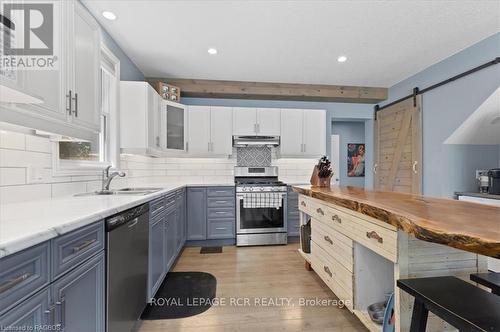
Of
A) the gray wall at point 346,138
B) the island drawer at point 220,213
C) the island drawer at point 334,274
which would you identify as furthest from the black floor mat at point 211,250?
the gray wall at point 346,138

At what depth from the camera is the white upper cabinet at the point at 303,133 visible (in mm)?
4078

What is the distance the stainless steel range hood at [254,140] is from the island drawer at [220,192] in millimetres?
834

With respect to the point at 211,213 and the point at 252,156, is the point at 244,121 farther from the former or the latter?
the point at 211,213

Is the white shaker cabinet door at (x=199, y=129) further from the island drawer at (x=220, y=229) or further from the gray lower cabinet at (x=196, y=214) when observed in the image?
the island drawer at (x=220, y=229)

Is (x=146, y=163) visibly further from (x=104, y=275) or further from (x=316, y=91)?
(x=316, y=91)

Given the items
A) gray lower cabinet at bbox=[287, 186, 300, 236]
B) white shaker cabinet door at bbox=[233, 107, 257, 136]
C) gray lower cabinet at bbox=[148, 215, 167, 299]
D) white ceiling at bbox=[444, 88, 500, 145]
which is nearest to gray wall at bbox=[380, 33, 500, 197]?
white ceiling at bbox=[444, 88, 500, 145]

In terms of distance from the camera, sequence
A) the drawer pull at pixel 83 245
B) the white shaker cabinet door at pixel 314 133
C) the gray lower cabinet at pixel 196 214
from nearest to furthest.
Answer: the drawer pull at pixel 83 245
the gray lower cabinet at pixel 196 214
the white shaker cabinet door at pixel 314 133

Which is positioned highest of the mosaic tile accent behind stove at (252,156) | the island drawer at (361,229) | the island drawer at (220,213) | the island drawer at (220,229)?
the mosaic tile accent behind stove at (252,156)

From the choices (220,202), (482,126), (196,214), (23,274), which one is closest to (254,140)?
(220,202)

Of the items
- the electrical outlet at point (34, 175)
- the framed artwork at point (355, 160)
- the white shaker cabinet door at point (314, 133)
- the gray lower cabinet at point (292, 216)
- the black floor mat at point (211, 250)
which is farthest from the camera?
the framed artwork at point (355, 160)

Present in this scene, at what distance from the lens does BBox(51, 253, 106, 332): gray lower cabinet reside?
928 mm

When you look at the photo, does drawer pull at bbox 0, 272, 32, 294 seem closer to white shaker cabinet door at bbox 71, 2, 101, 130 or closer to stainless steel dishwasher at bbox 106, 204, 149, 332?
stainless steel dishwasher at bbox 106, 204, 149, 332

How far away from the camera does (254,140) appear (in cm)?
399

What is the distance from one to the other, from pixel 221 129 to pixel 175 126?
74cm
